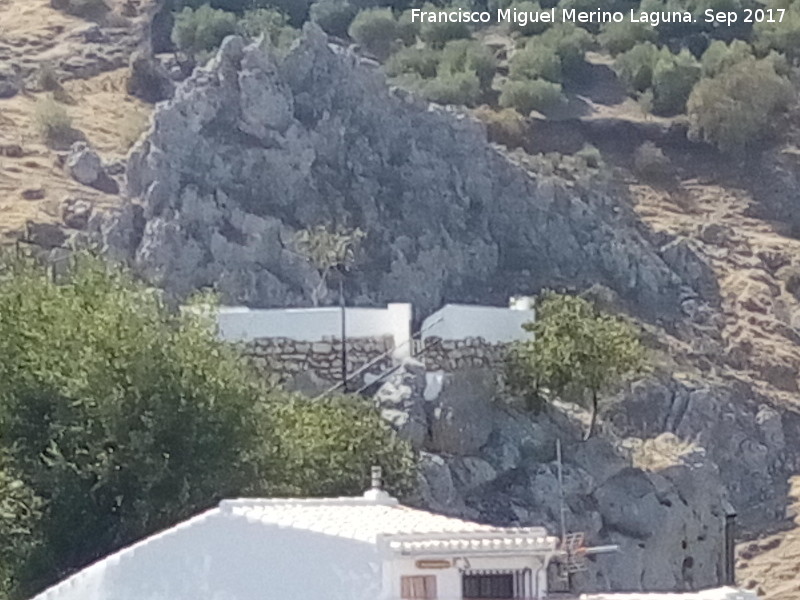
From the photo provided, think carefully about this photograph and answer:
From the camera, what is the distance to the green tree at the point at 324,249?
65.8 metres

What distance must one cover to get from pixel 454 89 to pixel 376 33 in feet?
37.5

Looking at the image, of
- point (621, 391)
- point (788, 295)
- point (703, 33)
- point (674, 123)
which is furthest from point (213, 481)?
point (703, 33)

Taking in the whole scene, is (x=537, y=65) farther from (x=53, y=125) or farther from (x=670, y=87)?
(x=53, y=125)

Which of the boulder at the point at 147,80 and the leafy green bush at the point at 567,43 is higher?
the boulder at the point at 147,80

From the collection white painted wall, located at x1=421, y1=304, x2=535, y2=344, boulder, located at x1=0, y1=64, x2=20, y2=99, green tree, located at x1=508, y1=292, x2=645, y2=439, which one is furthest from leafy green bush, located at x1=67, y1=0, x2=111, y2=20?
white painted wall, located at x1=421, y1=304, x2=535, y2=344

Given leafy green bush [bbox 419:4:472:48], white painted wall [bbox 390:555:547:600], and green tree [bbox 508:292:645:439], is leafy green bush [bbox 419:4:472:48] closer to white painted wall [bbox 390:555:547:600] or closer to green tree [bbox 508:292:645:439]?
green tree [bbox 508:292:645:439]

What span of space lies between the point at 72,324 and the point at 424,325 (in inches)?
512

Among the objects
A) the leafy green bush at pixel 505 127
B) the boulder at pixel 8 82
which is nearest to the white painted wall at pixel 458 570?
the leafy green bush at pixel 505 127

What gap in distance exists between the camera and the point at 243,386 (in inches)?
1854

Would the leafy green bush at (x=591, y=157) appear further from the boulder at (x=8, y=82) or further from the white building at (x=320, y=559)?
the white building at (x=320, y=559)

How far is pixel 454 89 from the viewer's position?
98.2 metres

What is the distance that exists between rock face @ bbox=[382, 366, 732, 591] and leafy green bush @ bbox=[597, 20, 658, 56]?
5142 centimetres

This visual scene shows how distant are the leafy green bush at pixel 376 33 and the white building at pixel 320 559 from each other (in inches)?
2806

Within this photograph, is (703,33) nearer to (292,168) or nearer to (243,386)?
(292,168)
